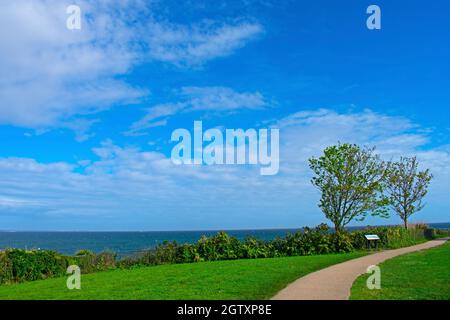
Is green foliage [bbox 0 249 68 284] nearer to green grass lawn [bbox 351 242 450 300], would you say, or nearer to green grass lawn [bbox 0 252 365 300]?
green grass lawn [bbox 0 252 365 300]

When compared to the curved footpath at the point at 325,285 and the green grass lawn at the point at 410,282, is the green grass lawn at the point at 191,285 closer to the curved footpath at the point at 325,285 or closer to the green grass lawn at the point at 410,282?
the curved footpath at the point at 325,285

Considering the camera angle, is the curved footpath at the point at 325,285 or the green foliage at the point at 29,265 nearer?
the curved footpath at the point at 325,285

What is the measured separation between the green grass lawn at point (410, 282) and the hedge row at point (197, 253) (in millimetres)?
7368

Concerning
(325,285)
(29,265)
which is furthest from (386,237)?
(29,265)

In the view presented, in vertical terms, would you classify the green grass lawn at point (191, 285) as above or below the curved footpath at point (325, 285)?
below

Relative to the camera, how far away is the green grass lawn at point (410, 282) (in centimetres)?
1091

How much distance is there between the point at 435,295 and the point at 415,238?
2537 cm

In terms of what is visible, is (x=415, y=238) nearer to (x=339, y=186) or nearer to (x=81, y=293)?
(x=339, y=186)

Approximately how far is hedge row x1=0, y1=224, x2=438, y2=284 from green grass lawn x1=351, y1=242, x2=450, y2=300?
24.2ft

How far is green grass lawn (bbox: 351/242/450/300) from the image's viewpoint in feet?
35.8

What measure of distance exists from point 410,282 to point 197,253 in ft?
42.8

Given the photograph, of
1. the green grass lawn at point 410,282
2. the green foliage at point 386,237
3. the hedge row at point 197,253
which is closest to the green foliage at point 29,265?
the hedge row at point 197,253

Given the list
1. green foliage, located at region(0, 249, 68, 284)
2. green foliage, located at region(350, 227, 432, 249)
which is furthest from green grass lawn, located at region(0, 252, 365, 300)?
green foliage, located at region(350, 227, 432, 249)
